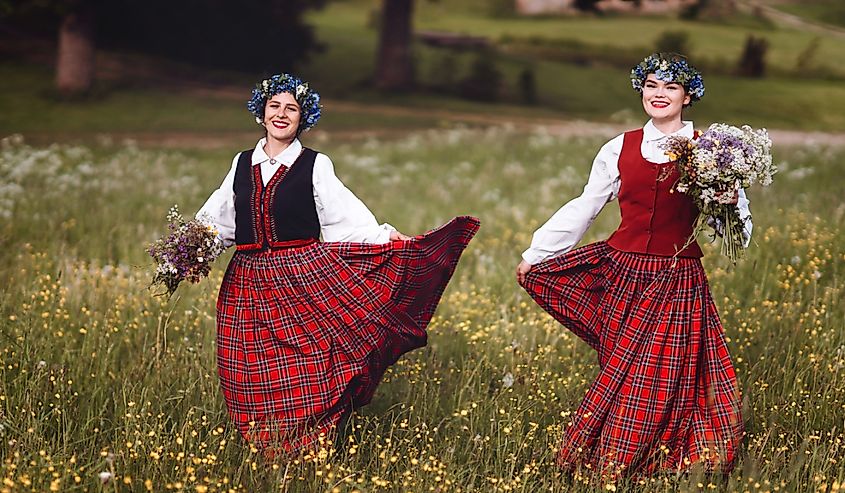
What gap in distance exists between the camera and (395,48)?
26.4m

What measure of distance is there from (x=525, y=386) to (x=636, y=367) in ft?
3.22

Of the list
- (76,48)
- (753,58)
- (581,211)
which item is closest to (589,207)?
(581,211)

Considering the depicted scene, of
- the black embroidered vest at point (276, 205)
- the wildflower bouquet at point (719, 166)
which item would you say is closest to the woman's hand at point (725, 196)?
the wildflower bouquet at point (719, 166)

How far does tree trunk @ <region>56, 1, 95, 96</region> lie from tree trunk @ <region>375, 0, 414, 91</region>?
307 inches

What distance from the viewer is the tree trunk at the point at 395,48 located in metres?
25.9

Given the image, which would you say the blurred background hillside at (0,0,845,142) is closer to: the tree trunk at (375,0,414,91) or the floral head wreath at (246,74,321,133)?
the tree trunk at (375,0,414,91)

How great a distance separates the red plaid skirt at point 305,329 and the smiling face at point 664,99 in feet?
3.84

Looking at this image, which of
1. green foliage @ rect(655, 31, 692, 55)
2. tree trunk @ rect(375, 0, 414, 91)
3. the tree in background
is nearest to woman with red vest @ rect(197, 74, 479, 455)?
the tree in background

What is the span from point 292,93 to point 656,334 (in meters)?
2.16

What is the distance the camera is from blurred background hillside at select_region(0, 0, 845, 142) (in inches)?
883

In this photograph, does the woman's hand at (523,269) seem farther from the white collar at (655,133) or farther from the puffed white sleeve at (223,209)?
the puffed white sleeve at (223,209)

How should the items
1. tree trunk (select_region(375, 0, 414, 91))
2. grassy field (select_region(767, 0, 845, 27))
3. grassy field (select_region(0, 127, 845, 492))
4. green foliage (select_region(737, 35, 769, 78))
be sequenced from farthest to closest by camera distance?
1. tree trunk (select_region(375, 0, 414, 91))
2. green foliage (select_region(737, 35, 769, 78))
3. grassy field (select_region(767, 0, 845, 27))
4. grassy field (select_region(0, 127, 845, 492))

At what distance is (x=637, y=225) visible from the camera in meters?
4.80

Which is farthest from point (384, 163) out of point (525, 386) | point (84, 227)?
point (525, 386)
